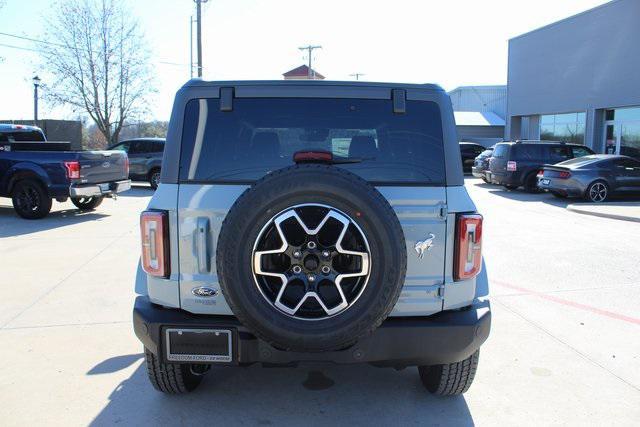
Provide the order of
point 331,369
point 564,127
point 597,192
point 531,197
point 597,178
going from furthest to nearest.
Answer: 1. point 564,127
2. point 531,197
3. point 597,192
4. point 597,178
5. point 331,369

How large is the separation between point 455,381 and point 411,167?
4.60ft

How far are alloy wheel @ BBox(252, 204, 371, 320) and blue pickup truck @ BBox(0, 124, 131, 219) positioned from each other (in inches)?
372

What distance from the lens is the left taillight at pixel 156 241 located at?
9.59 ft

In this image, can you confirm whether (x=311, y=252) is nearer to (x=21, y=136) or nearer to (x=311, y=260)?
(x=311, y=260)

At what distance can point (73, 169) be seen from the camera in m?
11.0

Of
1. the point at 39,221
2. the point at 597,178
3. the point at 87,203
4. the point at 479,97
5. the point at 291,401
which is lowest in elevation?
the point at 291,401

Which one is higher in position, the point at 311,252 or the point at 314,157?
the point at 314,157

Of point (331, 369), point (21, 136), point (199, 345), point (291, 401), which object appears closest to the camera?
point (199, 345)

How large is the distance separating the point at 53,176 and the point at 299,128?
374 inches

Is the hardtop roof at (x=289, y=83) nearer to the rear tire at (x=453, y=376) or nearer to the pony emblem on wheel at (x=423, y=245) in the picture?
the pony emblem on wheel at (x=423, y=245)

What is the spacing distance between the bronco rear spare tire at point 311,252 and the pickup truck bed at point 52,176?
943 cm

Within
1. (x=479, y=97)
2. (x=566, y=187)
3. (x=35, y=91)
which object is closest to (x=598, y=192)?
(x=566, y=187)

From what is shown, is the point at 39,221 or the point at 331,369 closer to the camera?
the point at 331,369

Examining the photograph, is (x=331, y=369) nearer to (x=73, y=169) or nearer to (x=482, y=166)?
(x=73, y=169)
